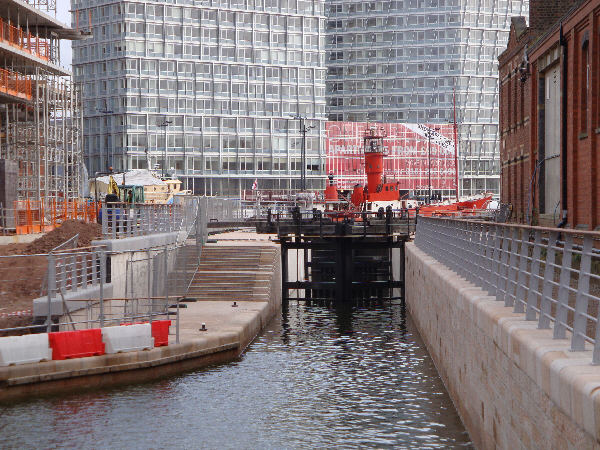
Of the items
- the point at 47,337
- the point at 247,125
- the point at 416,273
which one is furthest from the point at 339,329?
the point at 247,125

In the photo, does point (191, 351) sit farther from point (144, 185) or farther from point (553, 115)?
point (144, 185)

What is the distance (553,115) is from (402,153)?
101 m

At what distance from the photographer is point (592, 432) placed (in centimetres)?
724

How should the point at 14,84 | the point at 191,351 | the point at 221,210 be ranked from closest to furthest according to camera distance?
the point at 191,351 < the point at 14,84 < the point at 221,210

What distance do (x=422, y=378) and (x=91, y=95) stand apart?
110 meters

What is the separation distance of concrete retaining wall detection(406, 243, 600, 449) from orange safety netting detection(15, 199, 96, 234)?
875 inches

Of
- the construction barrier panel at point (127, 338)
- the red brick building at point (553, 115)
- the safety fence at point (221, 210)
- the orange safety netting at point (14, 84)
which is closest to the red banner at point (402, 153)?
the safety fence at point (221, 210)

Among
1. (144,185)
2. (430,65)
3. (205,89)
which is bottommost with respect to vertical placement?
(144,185)

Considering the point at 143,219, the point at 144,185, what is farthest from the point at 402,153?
the point at 143,219

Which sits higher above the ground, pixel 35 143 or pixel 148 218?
pixel 35 143

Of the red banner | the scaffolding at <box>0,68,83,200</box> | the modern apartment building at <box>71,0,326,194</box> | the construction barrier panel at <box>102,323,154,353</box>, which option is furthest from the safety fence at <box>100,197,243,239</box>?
the red banner

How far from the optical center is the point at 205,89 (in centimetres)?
12612

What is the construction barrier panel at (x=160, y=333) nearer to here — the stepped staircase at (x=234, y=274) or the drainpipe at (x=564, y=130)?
the stepped staircase at (x=234, y=274)

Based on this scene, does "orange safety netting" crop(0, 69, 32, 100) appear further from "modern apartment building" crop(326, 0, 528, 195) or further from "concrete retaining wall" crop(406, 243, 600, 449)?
"modern apartment building" crop(326, 0, 528, 195)
